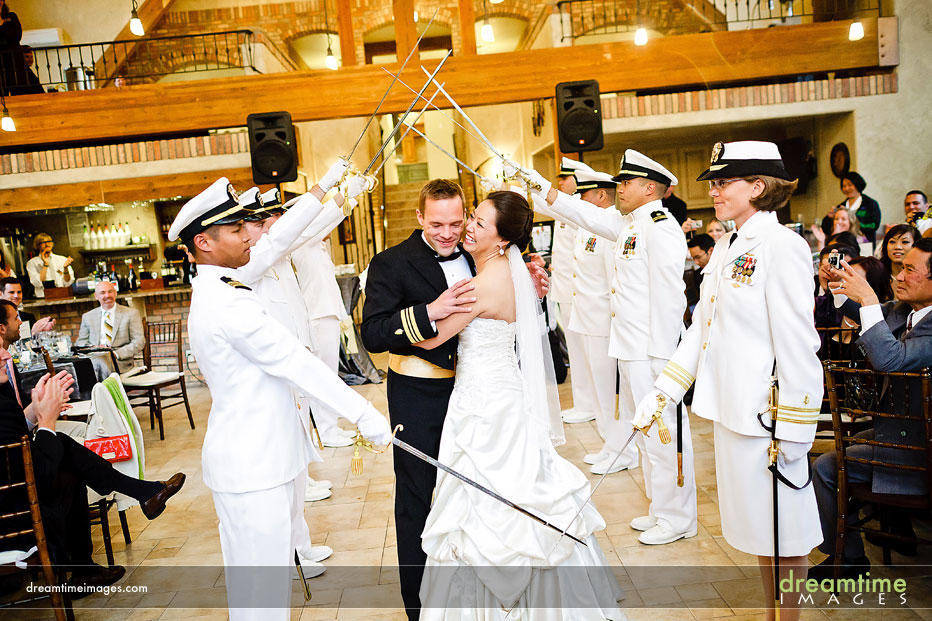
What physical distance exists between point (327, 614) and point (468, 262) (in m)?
1.60

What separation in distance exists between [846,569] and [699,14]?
372 inches

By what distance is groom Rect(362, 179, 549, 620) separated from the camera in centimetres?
262

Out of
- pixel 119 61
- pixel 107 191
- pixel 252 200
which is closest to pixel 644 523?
pixel 252 200

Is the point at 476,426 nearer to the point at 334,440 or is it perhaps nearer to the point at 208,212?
the point at 208,212

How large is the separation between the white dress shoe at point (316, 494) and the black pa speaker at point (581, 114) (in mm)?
4952

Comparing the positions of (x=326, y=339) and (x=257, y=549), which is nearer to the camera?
(x=257, y=549)

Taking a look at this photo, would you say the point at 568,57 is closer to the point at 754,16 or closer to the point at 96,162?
the point at 754,16

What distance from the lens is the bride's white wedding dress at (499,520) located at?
8.25 ft

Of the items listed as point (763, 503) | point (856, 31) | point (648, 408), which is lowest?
point (763, 503)

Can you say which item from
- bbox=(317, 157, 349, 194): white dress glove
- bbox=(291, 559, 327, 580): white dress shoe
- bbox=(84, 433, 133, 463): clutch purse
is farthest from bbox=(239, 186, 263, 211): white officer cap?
bbox=(291, 559, 327, 580): white dress shoe

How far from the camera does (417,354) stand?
2.64 meters

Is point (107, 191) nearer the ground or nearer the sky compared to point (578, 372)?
nearer the sky

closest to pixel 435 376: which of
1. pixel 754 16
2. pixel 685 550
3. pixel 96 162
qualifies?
pixel 685 550

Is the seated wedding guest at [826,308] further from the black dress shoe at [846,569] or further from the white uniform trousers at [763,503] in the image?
the white uniform trousers at [763,503]
